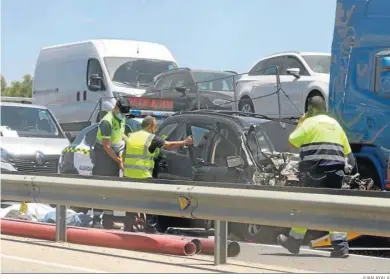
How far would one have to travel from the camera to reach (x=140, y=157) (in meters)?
10.3

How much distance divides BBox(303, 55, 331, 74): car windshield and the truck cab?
379 centimetres

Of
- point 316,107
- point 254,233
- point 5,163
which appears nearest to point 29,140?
point 5,163

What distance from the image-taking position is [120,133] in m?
11.8

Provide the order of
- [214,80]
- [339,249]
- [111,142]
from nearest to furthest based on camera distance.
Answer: [339,249], [111,142], [214,80]

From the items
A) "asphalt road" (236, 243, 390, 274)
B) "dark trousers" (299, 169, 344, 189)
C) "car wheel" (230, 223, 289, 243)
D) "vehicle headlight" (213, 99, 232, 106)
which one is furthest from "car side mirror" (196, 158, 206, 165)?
"vehicle headlight" (213, 99, 232, 106)

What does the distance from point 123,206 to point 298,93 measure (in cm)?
721

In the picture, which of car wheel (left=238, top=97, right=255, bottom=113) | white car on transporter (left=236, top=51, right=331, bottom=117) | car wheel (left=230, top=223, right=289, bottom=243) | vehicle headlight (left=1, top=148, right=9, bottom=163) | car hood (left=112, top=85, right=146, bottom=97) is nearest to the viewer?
car wheel (left=230, top=223, right=289, bottom=243)

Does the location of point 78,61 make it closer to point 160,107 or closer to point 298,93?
point 160,107

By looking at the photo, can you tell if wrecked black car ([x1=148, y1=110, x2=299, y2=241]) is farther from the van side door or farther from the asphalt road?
the van side door

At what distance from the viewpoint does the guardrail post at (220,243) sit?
7586mm

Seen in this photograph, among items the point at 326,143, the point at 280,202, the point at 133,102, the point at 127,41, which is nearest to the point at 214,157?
the point at 326,143

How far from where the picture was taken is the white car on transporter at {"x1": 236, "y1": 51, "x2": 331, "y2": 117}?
1473 centimetres

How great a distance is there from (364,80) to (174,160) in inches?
108

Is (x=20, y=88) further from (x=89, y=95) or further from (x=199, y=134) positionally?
(x=199, y=134)
